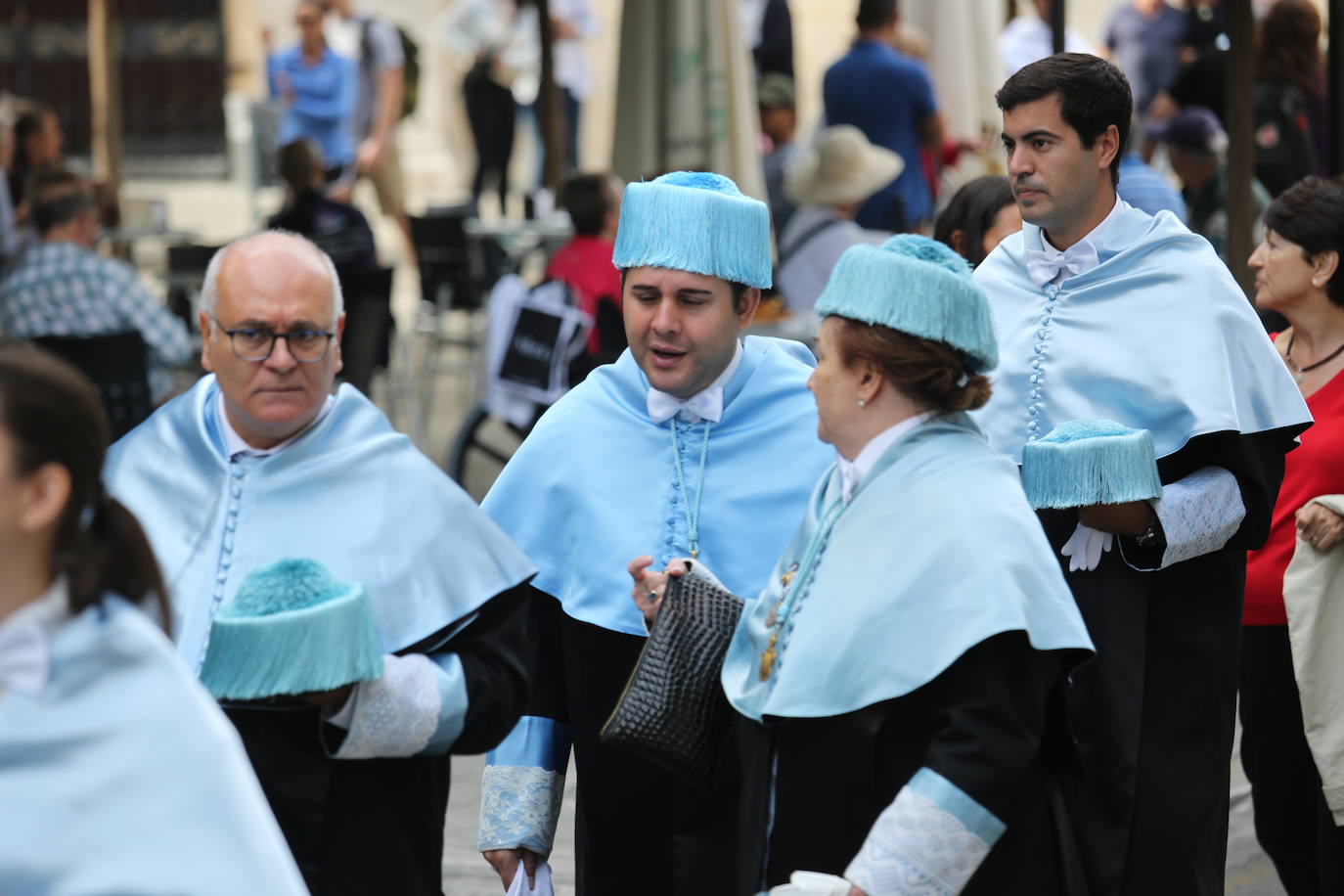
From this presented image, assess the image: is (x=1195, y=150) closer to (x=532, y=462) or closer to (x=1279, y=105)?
(x=1279, y=105)

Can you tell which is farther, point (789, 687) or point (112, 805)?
point (789, 687)

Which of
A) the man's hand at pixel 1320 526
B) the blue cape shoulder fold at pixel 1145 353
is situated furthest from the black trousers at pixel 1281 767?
the blue cape shoulder fold at pixel 1145 353

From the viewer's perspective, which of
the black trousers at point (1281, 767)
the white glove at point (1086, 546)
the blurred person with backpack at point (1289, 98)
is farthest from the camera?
the blurred person with backpack at point (1289, 98)

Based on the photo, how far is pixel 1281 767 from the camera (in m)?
4.47

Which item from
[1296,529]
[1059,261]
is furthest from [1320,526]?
[1059,261]

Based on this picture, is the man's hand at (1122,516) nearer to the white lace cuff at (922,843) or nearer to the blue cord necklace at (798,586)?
the blue cord necklace at (798,586)

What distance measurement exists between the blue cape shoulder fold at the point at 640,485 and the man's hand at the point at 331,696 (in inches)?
21.1

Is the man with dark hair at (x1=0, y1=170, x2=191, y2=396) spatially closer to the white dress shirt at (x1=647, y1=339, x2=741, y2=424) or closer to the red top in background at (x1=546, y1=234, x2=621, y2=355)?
the red top in background at (x1=546, y1=234, x2=621, y2=355)

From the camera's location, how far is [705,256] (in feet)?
10.6

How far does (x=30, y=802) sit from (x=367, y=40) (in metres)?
10.8

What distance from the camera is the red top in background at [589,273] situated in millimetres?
7539

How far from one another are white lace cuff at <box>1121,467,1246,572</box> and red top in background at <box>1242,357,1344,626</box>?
875mm

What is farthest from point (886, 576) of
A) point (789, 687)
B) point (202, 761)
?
point (202, 761)

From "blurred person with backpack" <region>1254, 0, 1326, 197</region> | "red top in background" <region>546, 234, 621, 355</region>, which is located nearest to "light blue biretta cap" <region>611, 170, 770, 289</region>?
"red top in background" <region>546, 234, 621, 355</region>
